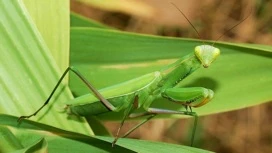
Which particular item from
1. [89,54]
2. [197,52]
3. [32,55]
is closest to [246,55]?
[197,52]

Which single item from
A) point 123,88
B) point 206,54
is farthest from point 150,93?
point 206,54

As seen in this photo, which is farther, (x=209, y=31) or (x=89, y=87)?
(x=209, y=31)

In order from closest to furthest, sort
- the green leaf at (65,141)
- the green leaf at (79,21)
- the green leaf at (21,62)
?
the green leaf at (65,141) → the green leaf at (21,62) → the green leaf at (79,21)

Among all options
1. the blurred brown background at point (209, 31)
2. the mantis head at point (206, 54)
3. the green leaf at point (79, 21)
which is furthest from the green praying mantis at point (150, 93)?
the blurred brown background at point (209, 31)

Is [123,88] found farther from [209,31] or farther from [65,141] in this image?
[209,31]

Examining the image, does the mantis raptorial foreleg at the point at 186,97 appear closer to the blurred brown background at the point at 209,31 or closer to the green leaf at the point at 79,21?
the green leaf at the point at 79,21

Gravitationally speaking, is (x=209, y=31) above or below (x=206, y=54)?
below

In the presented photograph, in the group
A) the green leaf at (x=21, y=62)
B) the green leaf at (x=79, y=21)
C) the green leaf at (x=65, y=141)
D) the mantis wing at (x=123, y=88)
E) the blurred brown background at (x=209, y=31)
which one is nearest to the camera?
the green leaf at (x=65, y=141)

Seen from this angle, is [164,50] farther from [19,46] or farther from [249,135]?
[249,135]
